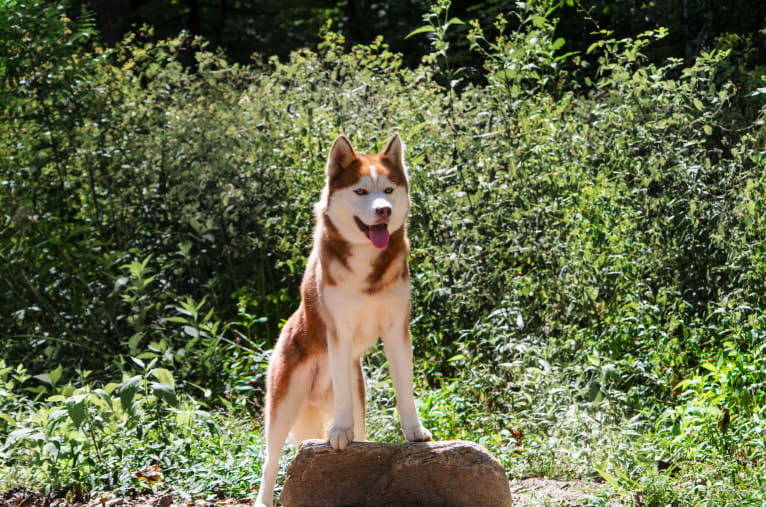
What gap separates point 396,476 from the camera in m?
3.91

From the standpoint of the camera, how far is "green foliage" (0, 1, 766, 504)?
496 centimetres

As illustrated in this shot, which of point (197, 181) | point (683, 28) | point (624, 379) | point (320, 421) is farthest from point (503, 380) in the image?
point (683, 28)

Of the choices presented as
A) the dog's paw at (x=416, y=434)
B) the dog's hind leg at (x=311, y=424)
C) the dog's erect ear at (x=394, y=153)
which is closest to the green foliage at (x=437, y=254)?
the dog's hind leg at (x=311, y=424)

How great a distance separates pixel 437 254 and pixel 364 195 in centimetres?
254

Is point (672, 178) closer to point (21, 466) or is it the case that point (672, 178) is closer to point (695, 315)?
point (695, 315)

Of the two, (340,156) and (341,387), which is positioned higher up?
(340,156)

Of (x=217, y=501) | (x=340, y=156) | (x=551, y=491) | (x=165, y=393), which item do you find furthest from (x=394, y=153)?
(x=217, y=501)

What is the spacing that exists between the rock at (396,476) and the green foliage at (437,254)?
60cm

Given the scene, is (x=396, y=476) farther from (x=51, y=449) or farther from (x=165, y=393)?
(x=51, y=449)

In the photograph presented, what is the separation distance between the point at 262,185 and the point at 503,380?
3.08 meters

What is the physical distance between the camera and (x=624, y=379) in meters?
5.36

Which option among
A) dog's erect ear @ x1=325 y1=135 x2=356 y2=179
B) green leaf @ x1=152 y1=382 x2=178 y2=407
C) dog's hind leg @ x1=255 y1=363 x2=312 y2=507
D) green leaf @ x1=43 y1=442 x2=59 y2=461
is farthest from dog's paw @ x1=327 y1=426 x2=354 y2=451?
green leaf @ x1=43 y1=442 x2=59 y2=461

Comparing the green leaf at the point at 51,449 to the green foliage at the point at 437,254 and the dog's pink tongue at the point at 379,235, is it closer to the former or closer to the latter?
the green foliage at the point at 437,254

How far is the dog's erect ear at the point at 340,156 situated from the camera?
3736 millimetres
